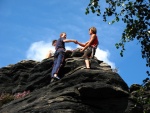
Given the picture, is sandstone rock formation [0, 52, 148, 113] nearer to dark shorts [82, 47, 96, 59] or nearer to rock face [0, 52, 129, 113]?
rock face [0, 52, 129, 113]

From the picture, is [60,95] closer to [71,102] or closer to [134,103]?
[71,102]

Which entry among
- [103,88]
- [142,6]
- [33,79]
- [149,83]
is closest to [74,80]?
[103,88]

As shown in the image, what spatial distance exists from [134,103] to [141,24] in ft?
13.2

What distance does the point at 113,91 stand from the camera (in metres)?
17.2

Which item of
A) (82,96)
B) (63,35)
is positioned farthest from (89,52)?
(82,96)

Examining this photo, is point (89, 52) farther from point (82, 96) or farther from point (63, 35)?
point (82, 96)

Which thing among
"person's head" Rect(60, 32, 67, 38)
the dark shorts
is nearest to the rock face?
the dark shorts

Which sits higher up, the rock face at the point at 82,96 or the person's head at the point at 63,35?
the person's head at the point at 63,35

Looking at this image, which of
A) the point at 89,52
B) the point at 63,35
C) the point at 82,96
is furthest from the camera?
the point at 63,35

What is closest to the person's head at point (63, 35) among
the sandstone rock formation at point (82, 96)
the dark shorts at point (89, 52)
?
the sandstone rock formation at point (82, 96)

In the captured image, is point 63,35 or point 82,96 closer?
point 82,96

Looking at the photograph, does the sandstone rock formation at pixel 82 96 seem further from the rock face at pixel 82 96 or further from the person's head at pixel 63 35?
the person's head at pixel 63 35

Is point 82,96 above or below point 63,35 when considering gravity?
below

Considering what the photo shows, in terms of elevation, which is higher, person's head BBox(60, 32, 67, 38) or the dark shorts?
person's head BBox(60, 32, 67, 38)
